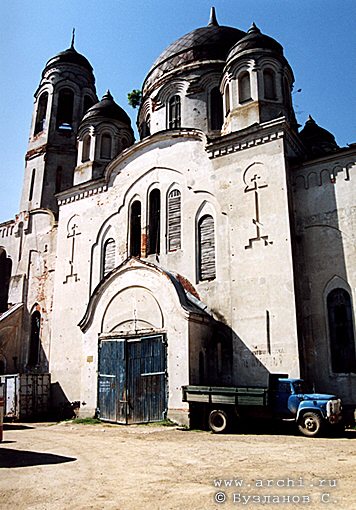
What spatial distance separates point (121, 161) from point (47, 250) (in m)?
5.82

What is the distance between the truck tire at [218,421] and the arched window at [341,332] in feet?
11.7

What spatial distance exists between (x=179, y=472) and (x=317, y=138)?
62.4 feet

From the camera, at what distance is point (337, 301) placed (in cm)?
1316

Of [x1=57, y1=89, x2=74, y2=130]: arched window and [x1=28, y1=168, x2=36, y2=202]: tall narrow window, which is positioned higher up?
[x1=57, y1=89, x2=74, y2=130]: arched window

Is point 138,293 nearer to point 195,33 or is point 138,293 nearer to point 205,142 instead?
point 205,142

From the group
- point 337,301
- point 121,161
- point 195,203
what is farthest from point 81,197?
point 337,301

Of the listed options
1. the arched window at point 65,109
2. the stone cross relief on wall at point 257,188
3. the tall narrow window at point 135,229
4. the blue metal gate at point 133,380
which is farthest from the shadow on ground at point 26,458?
the arched window at point 65,109

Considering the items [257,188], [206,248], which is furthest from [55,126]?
[257,188]

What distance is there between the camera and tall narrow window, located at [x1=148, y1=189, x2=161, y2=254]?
55.5ft

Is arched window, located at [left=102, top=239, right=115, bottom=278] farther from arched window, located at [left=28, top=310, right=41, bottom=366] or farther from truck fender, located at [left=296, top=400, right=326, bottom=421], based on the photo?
truck fender, located at [left=296, top=400, right=326, bottom=421]

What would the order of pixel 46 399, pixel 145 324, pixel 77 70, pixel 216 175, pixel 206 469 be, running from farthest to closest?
pixel 77 70
pixel 46 399
pixel 216 175
pixel 145 324
pixel 206 469

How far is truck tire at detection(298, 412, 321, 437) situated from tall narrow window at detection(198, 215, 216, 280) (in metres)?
5.60

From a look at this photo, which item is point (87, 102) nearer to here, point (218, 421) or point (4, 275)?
point (4, 275)

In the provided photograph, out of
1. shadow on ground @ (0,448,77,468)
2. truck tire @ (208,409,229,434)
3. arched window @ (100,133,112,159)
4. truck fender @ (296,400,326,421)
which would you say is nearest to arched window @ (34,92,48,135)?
arched window @ (100,133,112,159)
